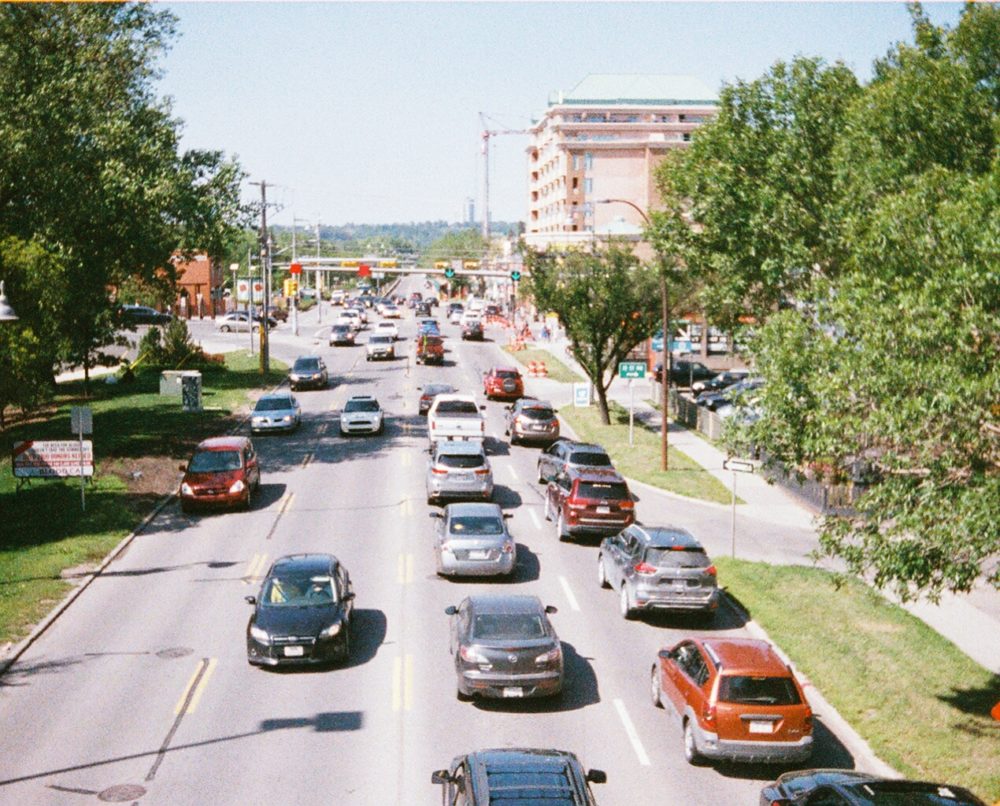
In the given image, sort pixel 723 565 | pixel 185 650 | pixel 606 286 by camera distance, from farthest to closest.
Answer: pixel 606 286
pixel 723 565
pixel 185 650

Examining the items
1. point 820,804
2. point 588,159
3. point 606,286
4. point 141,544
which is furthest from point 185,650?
point 588,159

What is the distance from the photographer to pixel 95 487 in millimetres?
34219

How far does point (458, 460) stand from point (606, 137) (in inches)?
4706

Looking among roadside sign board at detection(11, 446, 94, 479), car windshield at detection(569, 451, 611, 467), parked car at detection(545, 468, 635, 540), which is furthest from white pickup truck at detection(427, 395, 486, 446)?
roadside sign board at detection(11, 446, 94, 479)

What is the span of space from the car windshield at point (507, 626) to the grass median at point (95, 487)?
9.61 metres

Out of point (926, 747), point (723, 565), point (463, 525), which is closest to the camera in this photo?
point (926, 747)

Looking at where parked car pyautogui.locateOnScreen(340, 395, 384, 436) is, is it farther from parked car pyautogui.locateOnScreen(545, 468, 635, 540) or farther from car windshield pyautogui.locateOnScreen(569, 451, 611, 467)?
parked car pyautogui.locateOnScreen(545, 468, 635, 540)

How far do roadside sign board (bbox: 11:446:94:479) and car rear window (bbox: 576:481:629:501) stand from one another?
13607 millimetres

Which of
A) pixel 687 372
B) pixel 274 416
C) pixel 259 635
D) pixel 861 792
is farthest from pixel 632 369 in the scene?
pixel 861 792

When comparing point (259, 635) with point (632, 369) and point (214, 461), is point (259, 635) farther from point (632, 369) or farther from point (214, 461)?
point (632, 369)

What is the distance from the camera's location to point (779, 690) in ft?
52.7

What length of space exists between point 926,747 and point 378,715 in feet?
27.9

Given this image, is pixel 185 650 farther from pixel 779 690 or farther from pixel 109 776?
pixel 779 690

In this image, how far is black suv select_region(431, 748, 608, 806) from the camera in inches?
456
